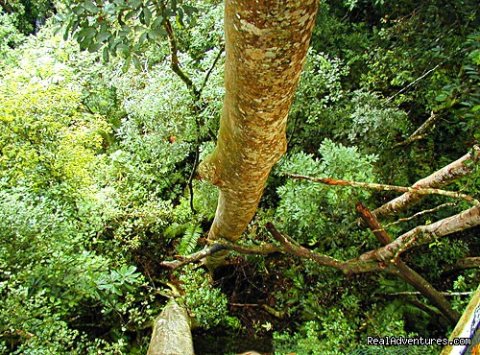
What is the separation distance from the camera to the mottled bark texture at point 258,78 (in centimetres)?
98

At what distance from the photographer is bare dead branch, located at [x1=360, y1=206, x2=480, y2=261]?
8.78ft

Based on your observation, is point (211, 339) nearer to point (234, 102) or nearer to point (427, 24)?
point (234, 102)

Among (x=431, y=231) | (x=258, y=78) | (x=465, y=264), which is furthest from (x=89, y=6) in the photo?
(x=465, y=264)

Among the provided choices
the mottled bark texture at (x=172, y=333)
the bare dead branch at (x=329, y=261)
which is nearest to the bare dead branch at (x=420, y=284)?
the bare dead branch at (x=329, y=261)

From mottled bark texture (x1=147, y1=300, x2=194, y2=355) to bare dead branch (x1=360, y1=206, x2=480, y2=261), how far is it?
211cm

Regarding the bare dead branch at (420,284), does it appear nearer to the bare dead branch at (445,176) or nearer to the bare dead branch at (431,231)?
the bare dead branch at (431,231)

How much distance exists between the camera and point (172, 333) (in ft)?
11.8

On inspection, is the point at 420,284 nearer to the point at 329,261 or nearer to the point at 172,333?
the point at 329,261

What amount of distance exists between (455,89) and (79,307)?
4.33 metres

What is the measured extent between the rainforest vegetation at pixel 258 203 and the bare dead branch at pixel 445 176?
18 millimetres

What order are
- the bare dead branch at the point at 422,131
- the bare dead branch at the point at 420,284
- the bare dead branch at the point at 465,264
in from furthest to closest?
the bare dead branch at the point at 422,131, the bare dead branch at the point at 465,264, the bare dead branch at the point at 420,284

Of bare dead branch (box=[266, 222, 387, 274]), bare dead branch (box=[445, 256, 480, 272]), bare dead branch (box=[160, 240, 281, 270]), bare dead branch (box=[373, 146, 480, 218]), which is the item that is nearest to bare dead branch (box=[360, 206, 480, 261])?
bare dead branch (box=[266, 222, 387, 274])

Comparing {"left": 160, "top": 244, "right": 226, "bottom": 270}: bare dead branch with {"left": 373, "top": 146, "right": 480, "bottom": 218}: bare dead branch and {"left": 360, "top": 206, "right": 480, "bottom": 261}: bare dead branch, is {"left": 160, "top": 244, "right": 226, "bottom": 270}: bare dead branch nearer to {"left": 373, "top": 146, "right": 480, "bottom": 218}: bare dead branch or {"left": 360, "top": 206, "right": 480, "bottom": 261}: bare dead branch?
{"left": 360, "top": 206, "right": 480, "bottom": 261}: bare dead branch

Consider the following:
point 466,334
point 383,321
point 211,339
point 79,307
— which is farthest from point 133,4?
point 211,339
